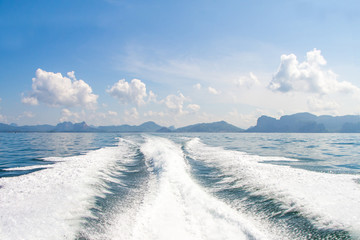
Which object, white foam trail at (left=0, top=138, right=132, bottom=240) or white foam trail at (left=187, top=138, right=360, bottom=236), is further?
white foam trail at (left=187, top=138, right=360, bottom=236)

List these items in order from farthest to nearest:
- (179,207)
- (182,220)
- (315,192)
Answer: (315,192)
(179,207)
(182,220)

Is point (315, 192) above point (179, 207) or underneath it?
above

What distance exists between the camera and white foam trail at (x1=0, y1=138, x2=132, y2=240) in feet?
16.0

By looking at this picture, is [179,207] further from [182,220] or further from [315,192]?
[315,192]

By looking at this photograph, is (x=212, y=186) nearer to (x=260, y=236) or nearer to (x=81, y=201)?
(x=260, y=236)

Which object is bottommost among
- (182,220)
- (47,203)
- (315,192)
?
(182,220)

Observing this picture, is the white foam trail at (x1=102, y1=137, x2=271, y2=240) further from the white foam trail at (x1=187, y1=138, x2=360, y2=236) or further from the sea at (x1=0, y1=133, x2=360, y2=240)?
the white foam trail at (x1=187, y1=138, x2=360, y2=236)

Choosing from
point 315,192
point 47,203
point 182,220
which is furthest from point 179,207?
point 315,192

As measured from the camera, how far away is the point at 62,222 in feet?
17.5

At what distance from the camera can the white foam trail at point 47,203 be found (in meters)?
4.88

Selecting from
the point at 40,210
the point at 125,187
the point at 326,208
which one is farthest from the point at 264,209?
the point at 40,210

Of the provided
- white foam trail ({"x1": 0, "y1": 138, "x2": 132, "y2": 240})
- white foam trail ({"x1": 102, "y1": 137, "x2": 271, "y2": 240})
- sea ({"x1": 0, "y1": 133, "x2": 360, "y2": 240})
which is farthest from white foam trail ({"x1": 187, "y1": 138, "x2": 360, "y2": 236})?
white foam trail ({"x1": 0, "y1": 138, "x2": 132, "y2": 240})

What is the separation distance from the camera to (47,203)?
649 cm

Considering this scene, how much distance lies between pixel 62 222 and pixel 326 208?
7.26m
